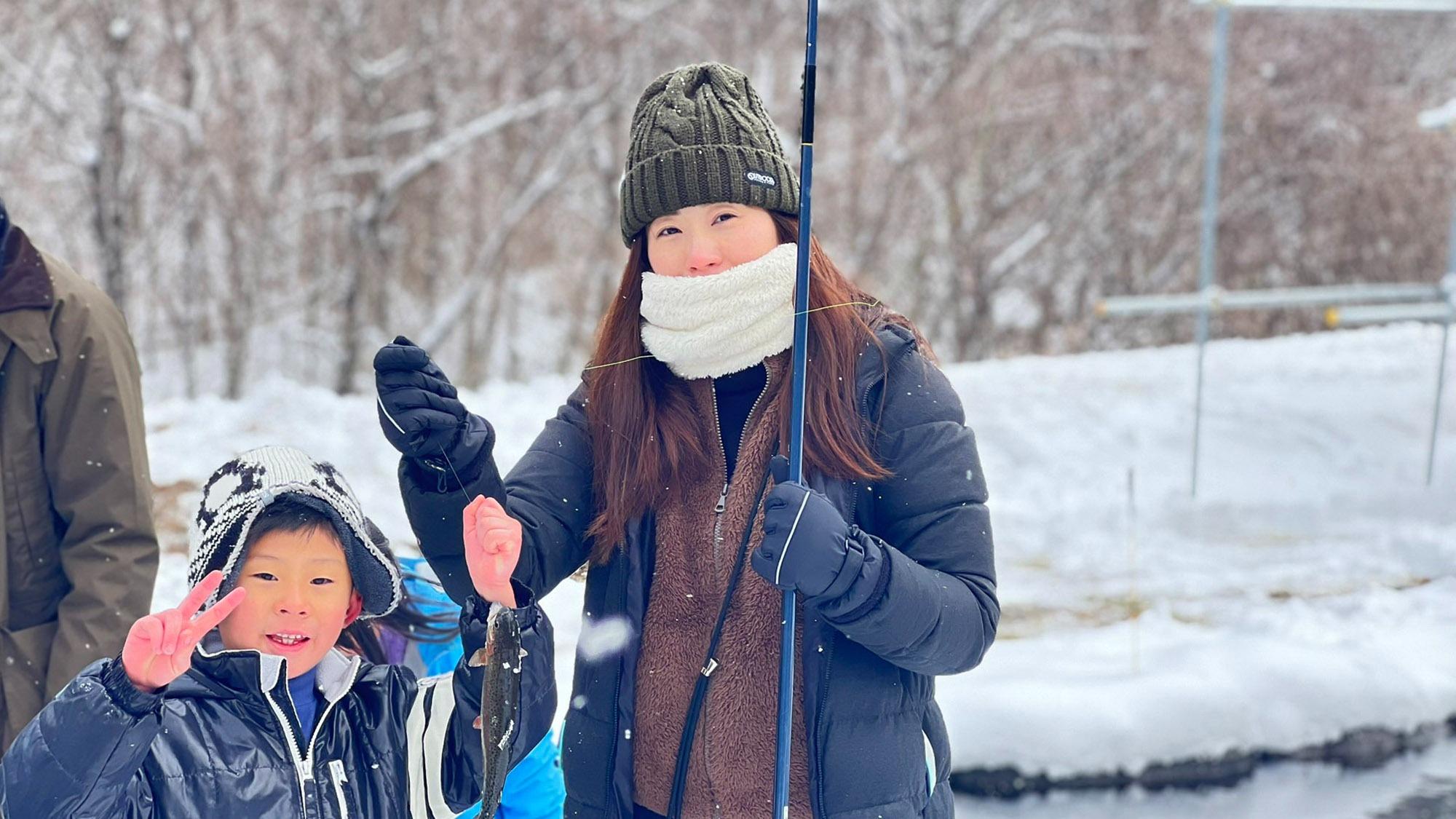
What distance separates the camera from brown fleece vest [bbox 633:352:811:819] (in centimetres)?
194

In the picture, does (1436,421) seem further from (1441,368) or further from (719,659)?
(719,659)

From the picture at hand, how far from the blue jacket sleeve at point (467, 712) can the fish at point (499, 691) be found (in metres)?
0.03

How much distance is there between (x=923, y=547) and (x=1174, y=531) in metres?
5.68

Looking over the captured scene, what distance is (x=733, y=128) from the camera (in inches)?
80.9

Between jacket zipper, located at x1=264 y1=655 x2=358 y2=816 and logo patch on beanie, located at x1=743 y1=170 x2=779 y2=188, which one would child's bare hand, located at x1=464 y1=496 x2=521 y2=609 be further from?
logo patch on beanie, located at x1=743 y1=170 x2=779 y2=188

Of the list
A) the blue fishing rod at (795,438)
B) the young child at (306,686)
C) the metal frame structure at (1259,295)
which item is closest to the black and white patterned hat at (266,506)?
the young child at (306,686)

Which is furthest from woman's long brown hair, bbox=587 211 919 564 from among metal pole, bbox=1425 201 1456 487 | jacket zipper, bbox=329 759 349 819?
metal pole, bbox=1425 201 1456 487

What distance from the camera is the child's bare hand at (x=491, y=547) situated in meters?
1.77

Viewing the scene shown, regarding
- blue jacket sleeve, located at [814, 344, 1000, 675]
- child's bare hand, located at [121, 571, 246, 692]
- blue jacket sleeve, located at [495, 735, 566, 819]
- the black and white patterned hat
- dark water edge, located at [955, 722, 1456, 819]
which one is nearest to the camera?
child's bare hand, located at [121, 571, 246, 692]

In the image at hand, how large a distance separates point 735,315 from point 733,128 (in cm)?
30

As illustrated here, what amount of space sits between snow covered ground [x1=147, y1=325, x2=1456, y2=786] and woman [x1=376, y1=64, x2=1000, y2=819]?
8.48 ft

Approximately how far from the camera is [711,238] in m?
2.04

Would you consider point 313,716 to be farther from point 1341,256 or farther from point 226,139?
point 1341,256

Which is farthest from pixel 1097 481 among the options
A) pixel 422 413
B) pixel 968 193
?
pixel 968 193
